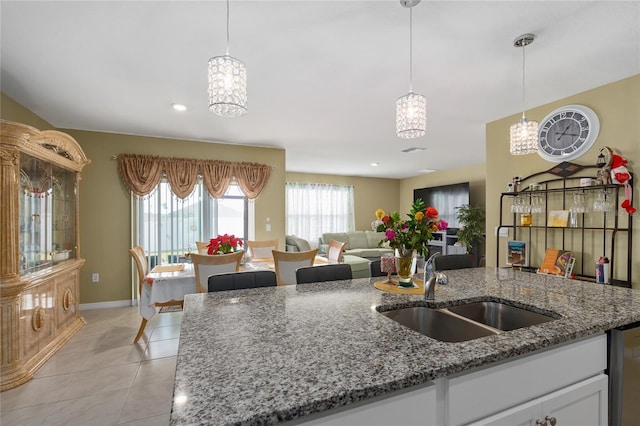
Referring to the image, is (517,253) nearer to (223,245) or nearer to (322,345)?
(322,345)

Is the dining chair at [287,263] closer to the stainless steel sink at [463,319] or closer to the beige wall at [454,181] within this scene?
the stainless steel sink at [463,319]

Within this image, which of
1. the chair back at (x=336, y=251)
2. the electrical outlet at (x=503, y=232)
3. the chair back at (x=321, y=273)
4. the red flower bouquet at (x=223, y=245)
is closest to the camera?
the chair back at (x=321, y=273)

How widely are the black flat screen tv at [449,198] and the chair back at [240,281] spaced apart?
595cm

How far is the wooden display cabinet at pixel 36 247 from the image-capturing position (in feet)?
7.71

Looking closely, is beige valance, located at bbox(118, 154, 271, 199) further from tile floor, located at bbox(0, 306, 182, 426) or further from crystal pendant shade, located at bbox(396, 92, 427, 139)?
crystal pendant shade, located at bbox(396, 92, 427, 139)

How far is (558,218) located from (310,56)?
9.20 ft

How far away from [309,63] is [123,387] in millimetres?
2909

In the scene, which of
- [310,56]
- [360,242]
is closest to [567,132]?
[310,56]

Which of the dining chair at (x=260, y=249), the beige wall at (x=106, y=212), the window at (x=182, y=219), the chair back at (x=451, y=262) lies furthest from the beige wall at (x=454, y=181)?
the beige wall at (x=106, y=212)

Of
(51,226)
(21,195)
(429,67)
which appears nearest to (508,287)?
(429,67)

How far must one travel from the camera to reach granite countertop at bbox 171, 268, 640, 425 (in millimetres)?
746

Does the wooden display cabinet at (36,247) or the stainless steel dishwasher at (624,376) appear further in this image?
the wooden display cabinet at (36,247)

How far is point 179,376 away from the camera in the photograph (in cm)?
85

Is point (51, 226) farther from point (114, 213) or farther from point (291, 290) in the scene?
point (291, 290)
